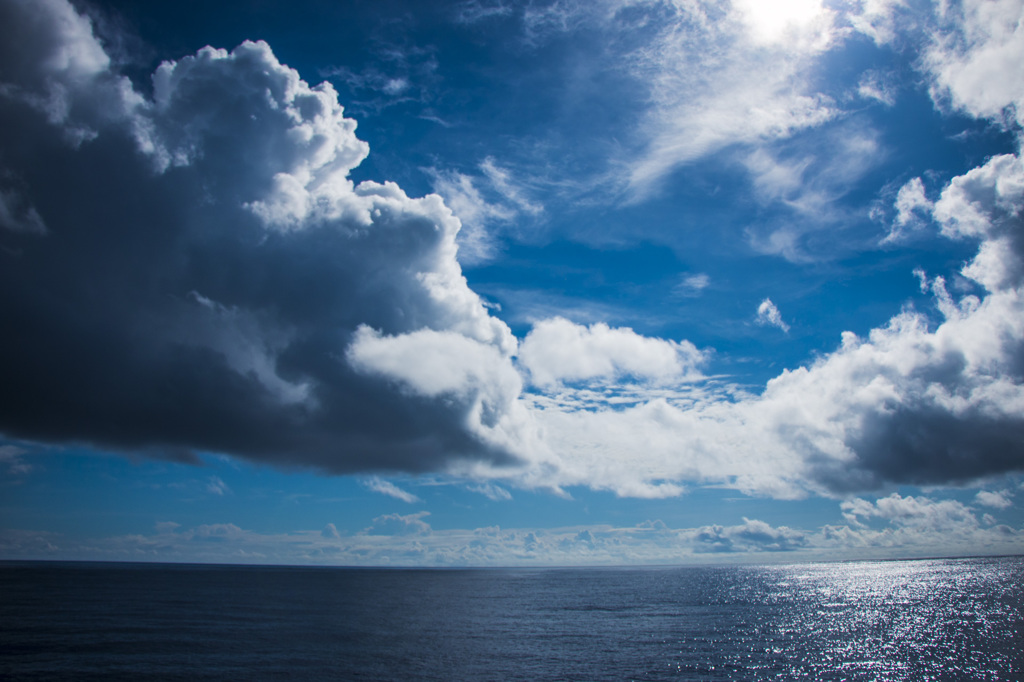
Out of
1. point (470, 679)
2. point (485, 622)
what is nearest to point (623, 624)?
point (485, 622)

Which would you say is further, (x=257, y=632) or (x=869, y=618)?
(x=869, y=618)

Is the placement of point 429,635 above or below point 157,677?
below

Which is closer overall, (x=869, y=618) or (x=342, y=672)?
(x=342, y=672)

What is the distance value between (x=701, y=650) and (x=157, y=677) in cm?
6805

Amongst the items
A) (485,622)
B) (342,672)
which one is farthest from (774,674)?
(485,622)

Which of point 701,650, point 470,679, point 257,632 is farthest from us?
point 257,632

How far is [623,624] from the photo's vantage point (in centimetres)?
10012

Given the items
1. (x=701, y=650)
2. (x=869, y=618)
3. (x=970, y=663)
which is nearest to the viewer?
(x=970, y=663)

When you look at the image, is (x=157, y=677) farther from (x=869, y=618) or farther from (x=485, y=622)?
(x=869, y=618)

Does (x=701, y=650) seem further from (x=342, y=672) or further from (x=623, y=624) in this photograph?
(x=342, y=672)

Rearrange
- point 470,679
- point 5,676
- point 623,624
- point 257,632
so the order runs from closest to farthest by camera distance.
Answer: point 5,676
point 470,679
point 257,632
point 623,624

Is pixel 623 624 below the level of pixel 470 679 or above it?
below

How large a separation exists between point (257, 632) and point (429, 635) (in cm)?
2872

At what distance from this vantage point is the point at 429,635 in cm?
8669
